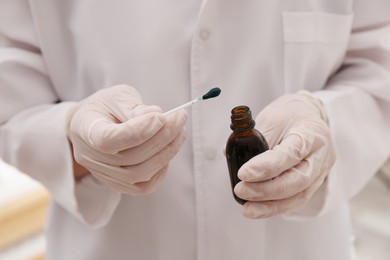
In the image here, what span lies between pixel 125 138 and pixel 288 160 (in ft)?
0.73

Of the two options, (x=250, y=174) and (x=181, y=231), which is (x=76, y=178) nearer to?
(x=181, y=231)

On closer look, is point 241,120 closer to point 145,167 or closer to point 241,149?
point 241,149

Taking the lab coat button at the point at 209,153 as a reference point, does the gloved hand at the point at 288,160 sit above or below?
above

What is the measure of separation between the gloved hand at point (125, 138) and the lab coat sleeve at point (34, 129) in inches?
2.6

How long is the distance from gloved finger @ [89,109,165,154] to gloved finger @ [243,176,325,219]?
16cm

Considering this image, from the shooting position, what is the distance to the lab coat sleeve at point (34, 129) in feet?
2.65

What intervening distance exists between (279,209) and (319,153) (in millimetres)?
108

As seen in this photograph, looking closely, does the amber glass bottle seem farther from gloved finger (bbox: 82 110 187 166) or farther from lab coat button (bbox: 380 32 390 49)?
lab coat button (bbox: 380 32 390 49)

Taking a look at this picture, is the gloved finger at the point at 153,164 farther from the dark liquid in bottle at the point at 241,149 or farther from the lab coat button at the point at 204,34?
the lab coat button at the point at 204,34

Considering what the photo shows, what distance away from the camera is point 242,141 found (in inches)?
24.8

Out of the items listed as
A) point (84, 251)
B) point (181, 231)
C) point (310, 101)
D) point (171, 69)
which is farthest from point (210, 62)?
point (84, 251)

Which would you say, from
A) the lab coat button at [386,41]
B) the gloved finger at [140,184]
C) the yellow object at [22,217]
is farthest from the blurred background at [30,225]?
the lab coat button at [386,41]

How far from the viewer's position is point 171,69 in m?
0.79

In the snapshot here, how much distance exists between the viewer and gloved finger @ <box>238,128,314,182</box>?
0.62 m
